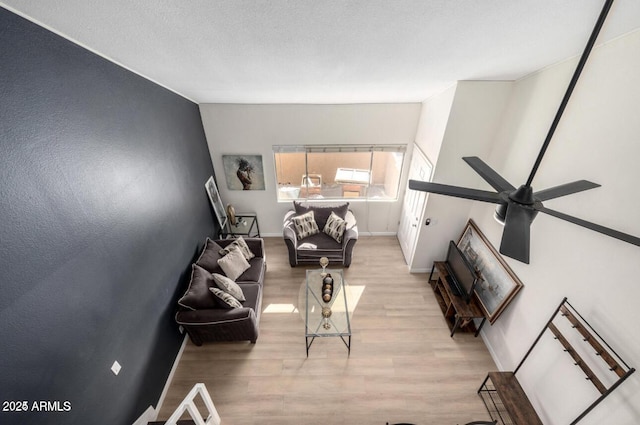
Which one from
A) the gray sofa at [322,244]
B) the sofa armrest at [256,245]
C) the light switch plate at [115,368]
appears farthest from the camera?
the gray sofa at [322,244]

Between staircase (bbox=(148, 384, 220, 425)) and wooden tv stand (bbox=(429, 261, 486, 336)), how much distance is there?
2998mm

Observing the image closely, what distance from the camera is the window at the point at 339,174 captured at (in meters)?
4.80

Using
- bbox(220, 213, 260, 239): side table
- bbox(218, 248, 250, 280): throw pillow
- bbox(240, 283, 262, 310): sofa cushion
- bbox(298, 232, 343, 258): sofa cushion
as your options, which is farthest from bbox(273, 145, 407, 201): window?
bbox(240, 283, 262, 310): sofa cushion

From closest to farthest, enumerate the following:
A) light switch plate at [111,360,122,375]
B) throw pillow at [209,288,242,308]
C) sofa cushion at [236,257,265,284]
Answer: light switch plate at [111,360,122,375], throw pillow at [209,288,242,308], sofa cushion at [236,257,265,284]

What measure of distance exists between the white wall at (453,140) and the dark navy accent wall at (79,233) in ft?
11.5

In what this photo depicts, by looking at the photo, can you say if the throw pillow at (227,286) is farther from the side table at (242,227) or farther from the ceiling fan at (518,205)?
the ceiling fan at (518,205)

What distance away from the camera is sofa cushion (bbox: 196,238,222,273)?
3531 mm

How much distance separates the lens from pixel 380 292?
4008 mm

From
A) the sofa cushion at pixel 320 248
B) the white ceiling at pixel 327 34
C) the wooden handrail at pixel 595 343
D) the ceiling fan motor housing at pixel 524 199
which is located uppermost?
the white ceiling at pixel 327 34

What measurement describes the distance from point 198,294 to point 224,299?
0.31 m

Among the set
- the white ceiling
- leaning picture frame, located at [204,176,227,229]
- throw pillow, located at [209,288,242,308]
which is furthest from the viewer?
leaning picture frame, located at [204,176,227,229]

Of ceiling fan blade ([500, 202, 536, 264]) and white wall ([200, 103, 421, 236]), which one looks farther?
white wall ([200, 103, 421, 236])

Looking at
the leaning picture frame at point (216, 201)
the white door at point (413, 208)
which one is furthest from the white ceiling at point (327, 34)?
the leaning picture frame at point (216, 201)

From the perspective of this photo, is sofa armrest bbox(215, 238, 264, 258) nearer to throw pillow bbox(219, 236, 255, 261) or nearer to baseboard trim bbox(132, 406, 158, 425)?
throw pillow bbox(219, 236, 255, 261)
